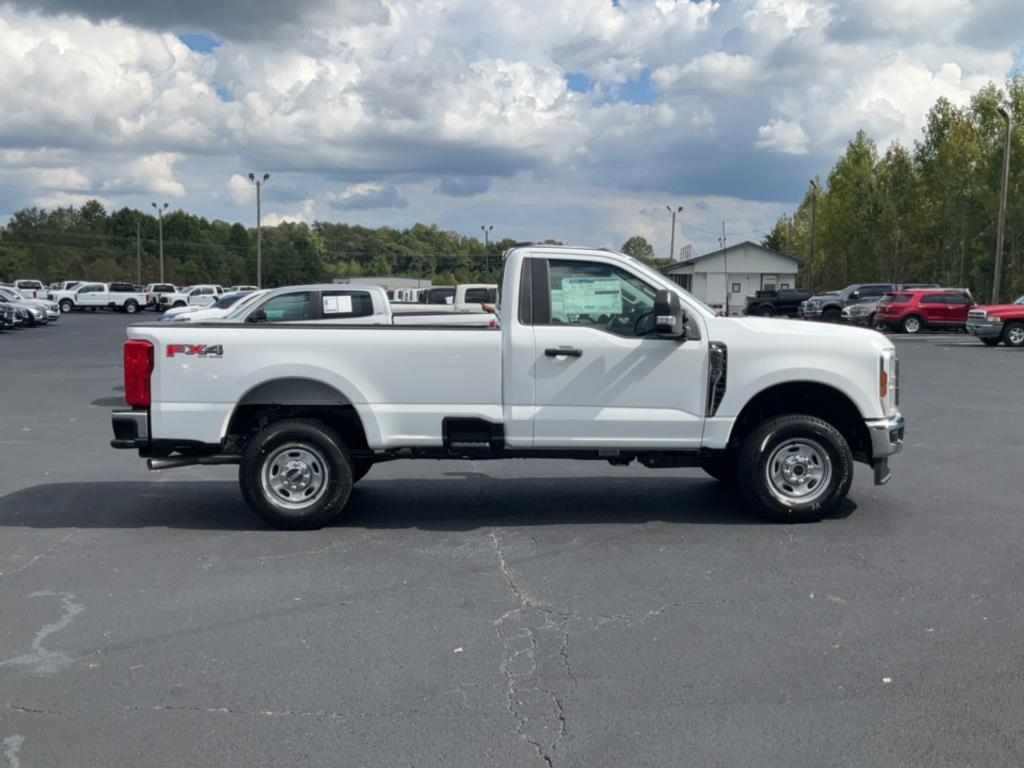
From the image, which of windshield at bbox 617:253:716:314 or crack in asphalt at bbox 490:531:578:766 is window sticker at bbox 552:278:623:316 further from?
crack in asphalt at bbox 490:531:578:766

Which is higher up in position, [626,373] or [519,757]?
Answer: [626,373]

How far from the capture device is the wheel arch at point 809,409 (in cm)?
795

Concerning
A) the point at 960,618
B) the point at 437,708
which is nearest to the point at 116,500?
the point at 437,708

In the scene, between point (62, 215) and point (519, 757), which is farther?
point (62, 215)

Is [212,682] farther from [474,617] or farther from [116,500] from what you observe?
[116,500]

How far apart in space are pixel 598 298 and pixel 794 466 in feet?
6.47

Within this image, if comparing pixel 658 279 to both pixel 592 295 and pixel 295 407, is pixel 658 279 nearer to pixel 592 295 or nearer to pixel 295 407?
Answer: pixel 592 295

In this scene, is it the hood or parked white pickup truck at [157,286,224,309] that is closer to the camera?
the hood

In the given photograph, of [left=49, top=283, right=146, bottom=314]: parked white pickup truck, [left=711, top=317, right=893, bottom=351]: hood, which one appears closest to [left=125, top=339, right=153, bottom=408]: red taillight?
[left=711, top=317, right=893, bottom=351]: hood

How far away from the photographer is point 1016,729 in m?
4.23

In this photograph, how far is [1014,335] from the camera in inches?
1262

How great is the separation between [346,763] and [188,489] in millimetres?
6020

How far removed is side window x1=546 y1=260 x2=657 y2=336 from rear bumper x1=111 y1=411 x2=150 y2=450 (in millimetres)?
3094

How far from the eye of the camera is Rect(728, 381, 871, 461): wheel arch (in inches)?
313
